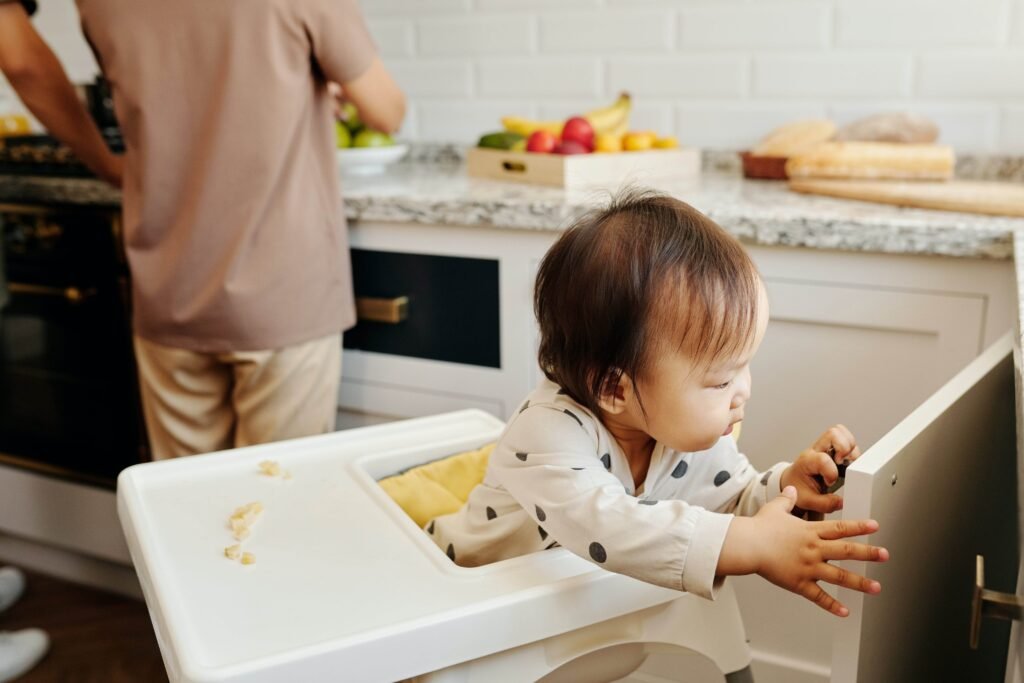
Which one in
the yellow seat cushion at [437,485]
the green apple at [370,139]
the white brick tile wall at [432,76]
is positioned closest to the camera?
the yellow seat cushion at [437,485]

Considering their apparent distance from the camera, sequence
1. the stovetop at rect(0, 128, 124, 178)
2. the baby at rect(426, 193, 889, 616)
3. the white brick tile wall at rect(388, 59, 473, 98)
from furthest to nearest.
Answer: the white brick tile wall at rect(388, 59, 473, 98) < the stovetop at rect(0, 128, 124, 178) < the baby at rect(426, 193, 889, 616)

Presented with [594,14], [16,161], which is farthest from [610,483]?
[16,161]

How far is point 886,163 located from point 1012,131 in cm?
39

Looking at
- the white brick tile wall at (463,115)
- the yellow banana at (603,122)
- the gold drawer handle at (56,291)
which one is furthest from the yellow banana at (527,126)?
the gold drawer handle at (56,291)

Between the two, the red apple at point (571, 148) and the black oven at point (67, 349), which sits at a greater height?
the red apple at point (571, 148)

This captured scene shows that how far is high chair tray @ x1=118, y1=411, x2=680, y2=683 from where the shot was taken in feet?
2.25

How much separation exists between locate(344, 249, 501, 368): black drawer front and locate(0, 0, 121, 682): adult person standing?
45cm

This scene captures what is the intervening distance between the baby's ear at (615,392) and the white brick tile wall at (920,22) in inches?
48.9

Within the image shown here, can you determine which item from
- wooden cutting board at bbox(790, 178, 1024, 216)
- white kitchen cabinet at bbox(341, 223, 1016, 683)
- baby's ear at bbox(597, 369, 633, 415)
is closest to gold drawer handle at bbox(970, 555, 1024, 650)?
baby's ear at bbox(597, 369, 633, 415)

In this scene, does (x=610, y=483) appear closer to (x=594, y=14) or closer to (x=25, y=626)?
(x=594, y=14)

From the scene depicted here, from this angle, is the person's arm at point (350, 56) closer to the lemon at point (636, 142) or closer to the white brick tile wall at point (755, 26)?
the lemon at point (636, 142)

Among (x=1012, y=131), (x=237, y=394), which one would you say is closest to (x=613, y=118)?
(x=1012, y=131)

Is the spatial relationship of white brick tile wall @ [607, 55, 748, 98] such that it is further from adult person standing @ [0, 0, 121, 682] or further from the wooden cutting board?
adult person standing @ [0, 0, 121, 682]

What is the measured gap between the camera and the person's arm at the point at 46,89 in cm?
149
